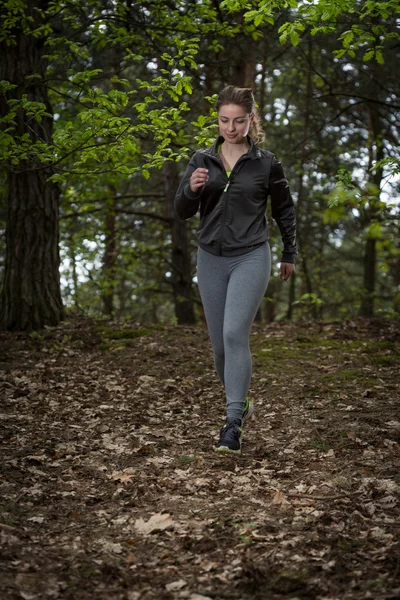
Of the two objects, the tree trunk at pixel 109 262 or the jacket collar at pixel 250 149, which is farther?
the tree trunk at pixel 109 262

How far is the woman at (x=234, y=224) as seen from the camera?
14.3 ft

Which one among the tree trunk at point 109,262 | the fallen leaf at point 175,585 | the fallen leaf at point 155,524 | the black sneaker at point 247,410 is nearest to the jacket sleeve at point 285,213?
the black sneaker at point 247,410

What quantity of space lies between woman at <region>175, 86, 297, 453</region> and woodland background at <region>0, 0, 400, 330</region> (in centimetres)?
56

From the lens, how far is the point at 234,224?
438 centimetres

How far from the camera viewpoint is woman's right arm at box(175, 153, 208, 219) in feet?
14.1

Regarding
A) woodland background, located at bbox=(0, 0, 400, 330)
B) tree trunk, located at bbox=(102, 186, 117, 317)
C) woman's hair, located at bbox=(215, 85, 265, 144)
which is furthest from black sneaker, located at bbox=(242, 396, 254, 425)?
tree trunk, located at bbox=(102, 186, 117, 317)

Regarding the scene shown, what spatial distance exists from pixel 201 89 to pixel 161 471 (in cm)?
689

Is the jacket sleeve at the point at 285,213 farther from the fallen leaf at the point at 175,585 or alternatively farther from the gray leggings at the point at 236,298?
the fallen leaf at the point at 175,585

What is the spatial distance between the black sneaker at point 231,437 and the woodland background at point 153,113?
1496 millimetres

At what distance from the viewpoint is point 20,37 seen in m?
8.39

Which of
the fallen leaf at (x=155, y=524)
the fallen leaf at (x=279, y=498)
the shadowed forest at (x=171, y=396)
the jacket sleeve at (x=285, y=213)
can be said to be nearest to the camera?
the shadowed forest at (x=171, y=396)

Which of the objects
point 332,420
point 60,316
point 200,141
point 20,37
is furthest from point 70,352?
point 20,37

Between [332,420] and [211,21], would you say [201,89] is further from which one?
[332,420]

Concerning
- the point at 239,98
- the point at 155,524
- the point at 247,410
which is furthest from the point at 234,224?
the point at 155,524
